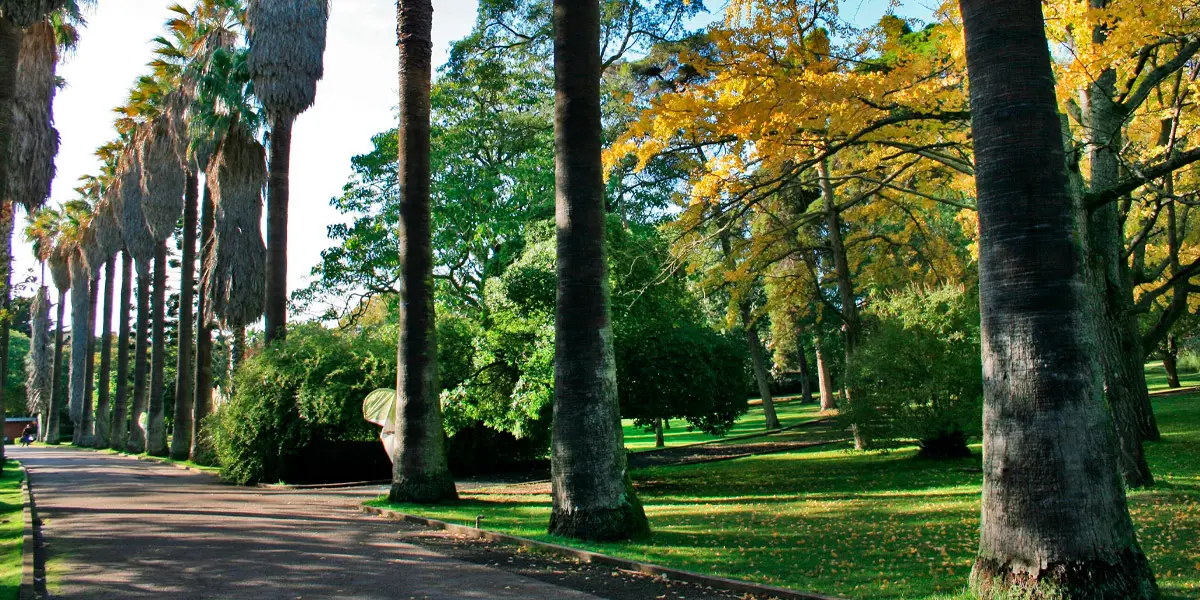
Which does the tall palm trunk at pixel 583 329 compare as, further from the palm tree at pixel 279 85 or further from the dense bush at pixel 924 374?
the palm tree at pixel 279 85

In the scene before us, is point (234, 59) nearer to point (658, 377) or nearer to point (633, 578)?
point (658, 377)

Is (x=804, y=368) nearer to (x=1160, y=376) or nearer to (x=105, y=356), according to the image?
(x=1160, y=376)

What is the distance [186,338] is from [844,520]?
27242 millimetres

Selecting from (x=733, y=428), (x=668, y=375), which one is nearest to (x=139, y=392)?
(x=733, y=428)

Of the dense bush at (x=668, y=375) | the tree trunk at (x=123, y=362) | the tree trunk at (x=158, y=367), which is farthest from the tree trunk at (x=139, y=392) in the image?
the dense bush at (x=668, y=375)

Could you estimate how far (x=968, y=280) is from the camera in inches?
801

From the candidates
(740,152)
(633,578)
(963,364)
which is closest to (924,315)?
(963,364)

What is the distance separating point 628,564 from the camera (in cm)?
827

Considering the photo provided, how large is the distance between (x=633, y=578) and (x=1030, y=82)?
550cm

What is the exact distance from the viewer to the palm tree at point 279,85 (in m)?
21.4

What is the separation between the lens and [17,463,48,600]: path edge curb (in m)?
7.27

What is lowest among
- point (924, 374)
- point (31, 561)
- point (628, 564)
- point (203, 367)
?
point (628, 564)

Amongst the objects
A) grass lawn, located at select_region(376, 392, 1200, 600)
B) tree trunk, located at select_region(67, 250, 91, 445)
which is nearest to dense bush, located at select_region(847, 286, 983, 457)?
grass lawn, located at select_region(376, 392, 1200, 600)

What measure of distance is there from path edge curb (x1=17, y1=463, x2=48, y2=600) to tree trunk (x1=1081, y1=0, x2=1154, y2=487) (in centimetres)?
1252
